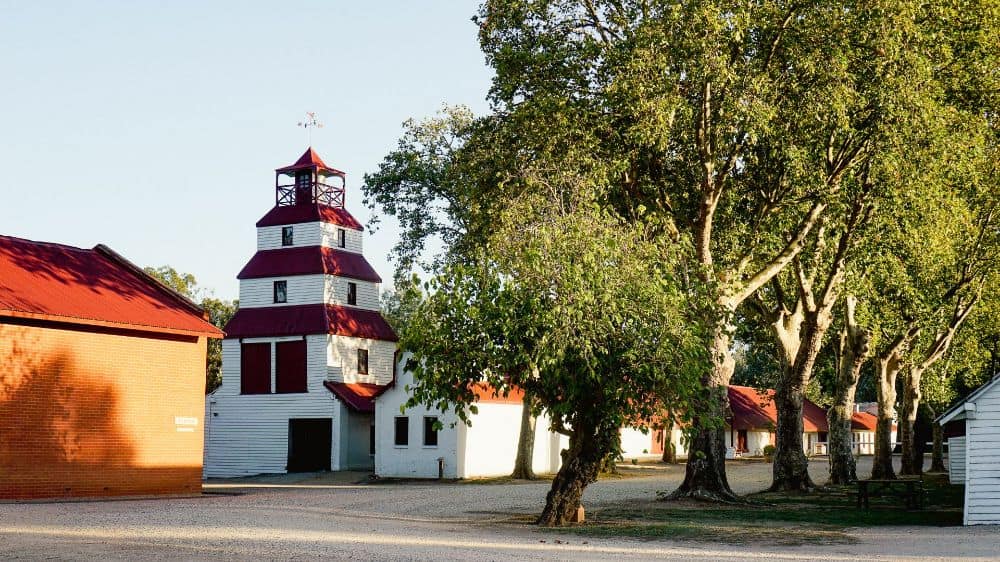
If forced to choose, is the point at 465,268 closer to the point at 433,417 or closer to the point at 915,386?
the point at 433,417

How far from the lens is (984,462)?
75.7 ft

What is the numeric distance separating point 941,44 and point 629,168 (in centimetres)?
910

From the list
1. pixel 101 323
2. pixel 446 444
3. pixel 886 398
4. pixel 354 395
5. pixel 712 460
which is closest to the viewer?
pixel 712 460

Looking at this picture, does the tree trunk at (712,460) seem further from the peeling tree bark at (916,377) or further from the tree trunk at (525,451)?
the peeling tree bark at (916,377)

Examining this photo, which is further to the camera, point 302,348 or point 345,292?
point 345,292

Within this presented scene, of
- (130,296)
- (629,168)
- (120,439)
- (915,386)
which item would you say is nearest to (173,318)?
(130,296)

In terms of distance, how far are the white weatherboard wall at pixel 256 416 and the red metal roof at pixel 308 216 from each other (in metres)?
5.49

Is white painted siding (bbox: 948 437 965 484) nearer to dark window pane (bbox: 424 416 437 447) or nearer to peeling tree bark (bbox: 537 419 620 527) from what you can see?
dark window pane (bbox: 424 416 437 447)

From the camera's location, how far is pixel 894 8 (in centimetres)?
2666

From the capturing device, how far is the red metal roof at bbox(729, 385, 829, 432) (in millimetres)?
75438

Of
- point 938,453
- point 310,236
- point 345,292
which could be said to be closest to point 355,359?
point 345,292

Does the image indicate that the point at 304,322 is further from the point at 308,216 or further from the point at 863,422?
the point at 863,422

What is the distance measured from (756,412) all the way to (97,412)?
55.7 meters

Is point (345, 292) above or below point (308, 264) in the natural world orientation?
below
